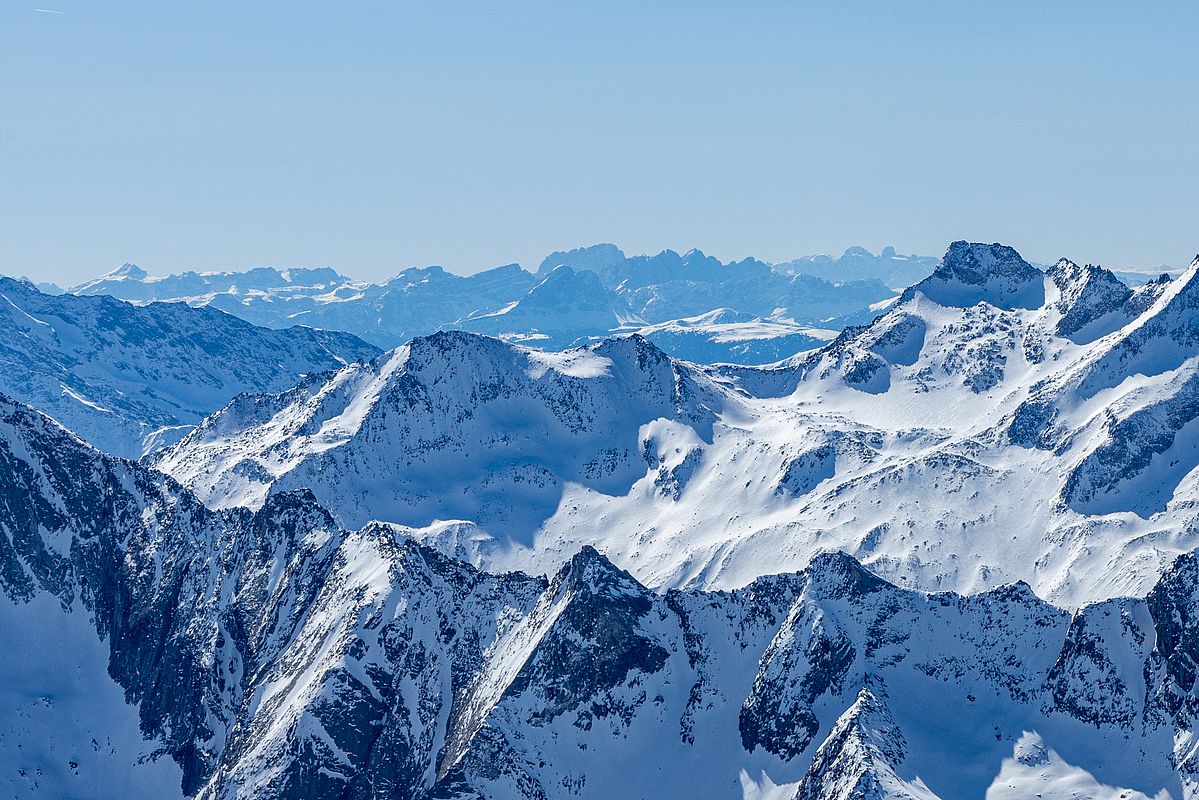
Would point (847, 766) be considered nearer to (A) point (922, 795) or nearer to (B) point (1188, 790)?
(A) point (922, 795)

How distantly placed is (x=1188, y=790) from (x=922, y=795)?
113 ft

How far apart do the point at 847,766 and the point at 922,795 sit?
10.4 meters

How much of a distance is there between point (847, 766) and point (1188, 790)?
44121 mm

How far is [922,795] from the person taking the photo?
199500mm

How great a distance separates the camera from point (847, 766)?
200 m

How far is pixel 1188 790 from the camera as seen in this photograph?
199000 mm

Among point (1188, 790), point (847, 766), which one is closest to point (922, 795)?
point (847, 766)
